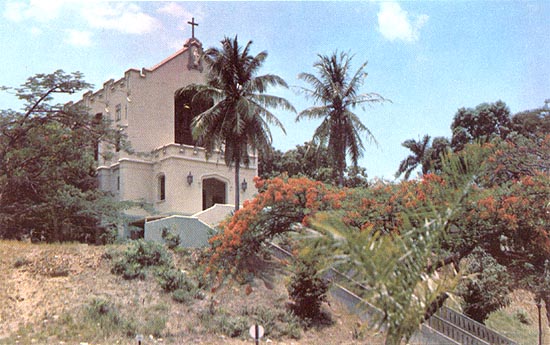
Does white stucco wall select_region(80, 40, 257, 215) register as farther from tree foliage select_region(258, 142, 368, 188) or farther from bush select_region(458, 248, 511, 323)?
bush select_region(458, 248, 511, 323)

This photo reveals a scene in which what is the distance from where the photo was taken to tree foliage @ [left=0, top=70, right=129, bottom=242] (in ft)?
95.8

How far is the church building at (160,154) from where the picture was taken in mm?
33844

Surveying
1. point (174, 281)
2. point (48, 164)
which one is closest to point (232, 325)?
point (174, 281)

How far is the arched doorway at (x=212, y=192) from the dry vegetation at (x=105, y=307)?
12585mm

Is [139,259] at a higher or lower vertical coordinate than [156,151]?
lower

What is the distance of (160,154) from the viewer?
34625 mm

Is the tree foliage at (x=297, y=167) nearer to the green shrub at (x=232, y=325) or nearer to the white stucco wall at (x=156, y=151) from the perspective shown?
the white stucco wall at (x=156, y=151)

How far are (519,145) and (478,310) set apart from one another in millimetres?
6667

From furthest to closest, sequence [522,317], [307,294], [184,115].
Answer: [184,115], [522,317], [307,294]

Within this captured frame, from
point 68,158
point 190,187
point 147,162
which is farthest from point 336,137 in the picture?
point 68,158

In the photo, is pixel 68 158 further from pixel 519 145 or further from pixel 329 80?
pixel 519 145

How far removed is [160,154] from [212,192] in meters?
4.60

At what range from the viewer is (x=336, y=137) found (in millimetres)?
31891

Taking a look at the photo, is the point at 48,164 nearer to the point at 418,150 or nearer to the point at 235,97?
the point at 235,97
